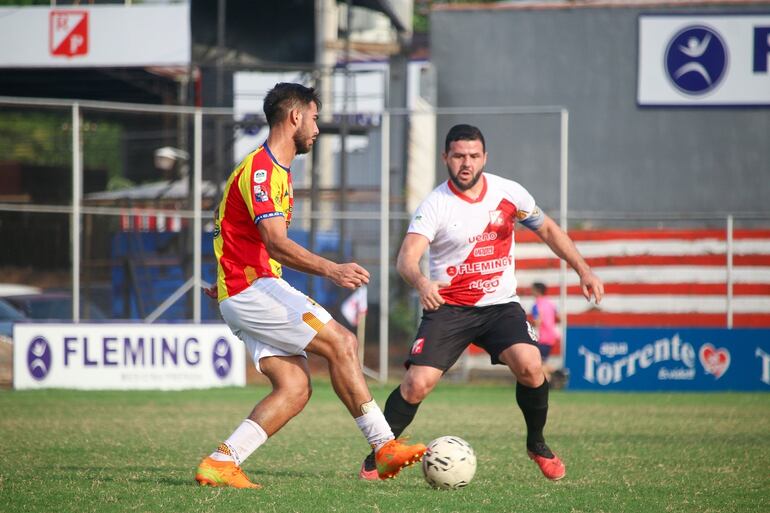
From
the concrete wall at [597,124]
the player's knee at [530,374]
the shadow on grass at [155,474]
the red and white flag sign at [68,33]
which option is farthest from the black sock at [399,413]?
the red and white flag sign at [68,33]

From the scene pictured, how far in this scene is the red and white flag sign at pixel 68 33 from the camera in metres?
23.9

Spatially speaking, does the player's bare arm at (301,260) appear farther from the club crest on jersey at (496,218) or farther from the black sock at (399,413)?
the club crest on jersey at (496,218)

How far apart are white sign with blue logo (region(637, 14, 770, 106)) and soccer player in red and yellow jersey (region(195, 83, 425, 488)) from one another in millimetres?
19053

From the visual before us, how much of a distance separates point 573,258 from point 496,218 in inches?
24.4

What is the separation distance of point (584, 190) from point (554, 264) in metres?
4.61

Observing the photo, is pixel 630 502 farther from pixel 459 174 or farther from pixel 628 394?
pixel 628 394

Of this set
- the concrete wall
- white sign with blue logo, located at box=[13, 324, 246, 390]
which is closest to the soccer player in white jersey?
white sign with blue logo, located at box=[13, 324, 246, 390]

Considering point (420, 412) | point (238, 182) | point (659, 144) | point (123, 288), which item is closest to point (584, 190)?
point (659, 144)

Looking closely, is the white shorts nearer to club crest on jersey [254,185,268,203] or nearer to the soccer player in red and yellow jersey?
the soccer player in red and yellow jersey

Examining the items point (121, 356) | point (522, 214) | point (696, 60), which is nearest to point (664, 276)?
point (696, 60)

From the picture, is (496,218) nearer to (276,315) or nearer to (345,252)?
(276,315)

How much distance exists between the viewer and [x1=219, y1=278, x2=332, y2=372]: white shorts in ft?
22.1

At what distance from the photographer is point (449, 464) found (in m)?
6.84

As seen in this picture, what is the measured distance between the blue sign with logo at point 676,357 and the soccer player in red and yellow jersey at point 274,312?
1170 centimetres
